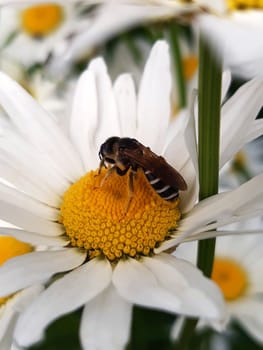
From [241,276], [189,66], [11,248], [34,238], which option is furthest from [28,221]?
[189,66]

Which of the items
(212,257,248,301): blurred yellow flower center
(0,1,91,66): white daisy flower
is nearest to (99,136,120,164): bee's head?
(212,257,248,301): blurred yellow flower center

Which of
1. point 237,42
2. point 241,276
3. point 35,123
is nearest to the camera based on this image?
point 237,42

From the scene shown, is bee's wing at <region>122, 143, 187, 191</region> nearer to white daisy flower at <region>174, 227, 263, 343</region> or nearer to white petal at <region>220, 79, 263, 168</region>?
white petal at <region>220, 79, 263, 168</region>

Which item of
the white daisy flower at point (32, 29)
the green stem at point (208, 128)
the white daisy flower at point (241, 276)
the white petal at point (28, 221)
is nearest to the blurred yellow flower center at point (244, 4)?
the green stem at point (208, 128)

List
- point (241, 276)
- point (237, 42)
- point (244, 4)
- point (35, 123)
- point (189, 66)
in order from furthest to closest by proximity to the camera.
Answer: point (189, 66), point (241, 276), point (35, 123), point (244, 4), point (237, 42)

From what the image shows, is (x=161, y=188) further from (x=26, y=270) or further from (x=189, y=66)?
(x=189, y=66)

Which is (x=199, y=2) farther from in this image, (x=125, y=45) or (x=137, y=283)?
(x=125, y=45)

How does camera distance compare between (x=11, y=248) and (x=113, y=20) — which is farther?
(x=11, y=248)
